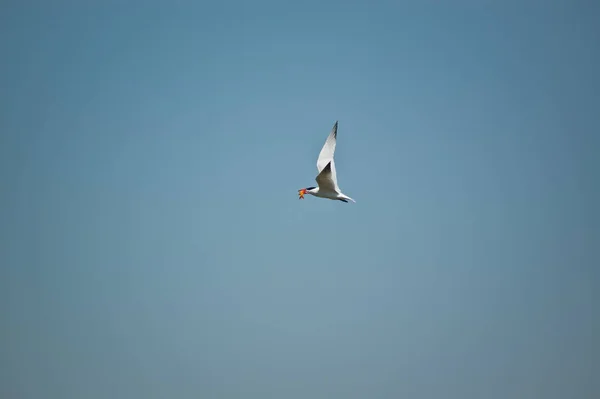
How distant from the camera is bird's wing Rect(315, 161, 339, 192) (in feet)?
91.2

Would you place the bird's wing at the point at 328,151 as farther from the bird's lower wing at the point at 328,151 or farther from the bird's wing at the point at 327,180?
the bird's wing at the point at 327,180

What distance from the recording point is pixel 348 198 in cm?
2892

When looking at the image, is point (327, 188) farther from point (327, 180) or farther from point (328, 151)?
point (328, 151)

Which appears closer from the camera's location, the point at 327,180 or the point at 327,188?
the point at 327,180

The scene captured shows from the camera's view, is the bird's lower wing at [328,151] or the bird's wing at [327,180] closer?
the bird's wing at [327,180]

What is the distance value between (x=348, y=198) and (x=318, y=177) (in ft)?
5.83

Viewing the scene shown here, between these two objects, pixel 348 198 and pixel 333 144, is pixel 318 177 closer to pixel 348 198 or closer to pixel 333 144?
pixel 348 198

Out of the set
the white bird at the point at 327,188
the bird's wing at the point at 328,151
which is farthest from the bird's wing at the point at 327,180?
the bird's wing at the point at 328,151

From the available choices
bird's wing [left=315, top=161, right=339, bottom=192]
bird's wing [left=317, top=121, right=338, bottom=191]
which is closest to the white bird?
bird's wing [left=315, top=161, right=339, bottom=192]

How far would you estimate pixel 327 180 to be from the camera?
92.7 feet

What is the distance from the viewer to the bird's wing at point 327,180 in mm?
27812

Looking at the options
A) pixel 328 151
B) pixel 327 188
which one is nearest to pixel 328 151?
pixel 328 151

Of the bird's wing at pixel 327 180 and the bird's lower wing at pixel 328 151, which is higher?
the bird's lower wing at pixel 328 151

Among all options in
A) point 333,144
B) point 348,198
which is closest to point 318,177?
point 348,198
